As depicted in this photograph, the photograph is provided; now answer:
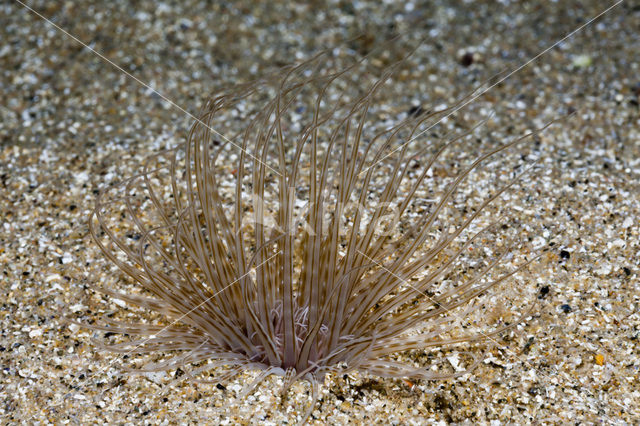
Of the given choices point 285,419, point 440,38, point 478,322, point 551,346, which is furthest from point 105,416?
point 440,38

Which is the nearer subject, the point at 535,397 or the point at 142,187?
the point at 535,397

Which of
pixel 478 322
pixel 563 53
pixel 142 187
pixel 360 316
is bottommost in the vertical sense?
pixel 478 322

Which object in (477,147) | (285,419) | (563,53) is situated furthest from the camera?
(563,53)

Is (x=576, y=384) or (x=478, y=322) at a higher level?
(x=478, y=322)

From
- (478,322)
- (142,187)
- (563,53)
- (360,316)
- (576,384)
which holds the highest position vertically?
(142,187)

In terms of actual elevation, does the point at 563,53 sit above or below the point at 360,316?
above

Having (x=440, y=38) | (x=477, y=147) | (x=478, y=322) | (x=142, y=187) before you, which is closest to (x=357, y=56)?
(x=440, y=38)

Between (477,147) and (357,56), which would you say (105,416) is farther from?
(357,56)

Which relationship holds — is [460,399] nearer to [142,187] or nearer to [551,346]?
[551,346]

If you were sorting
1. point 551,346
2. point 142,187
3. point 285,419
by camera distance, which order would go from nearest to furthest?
point 285,419
point 551,346
point 142,187
